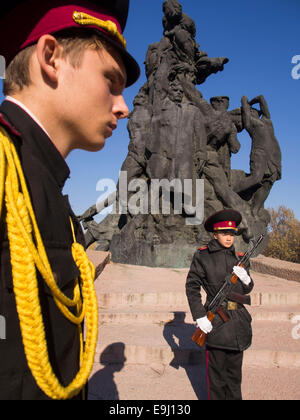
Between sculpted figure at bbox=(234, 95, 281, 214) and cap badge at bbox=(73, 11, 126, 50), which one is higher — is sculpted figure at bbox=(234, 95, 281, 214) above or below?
above

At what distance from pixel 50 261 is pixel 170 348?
3.53 metres

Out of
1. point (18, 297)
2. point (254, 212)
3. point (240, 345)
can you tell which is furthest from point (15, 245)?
point (254, 212)

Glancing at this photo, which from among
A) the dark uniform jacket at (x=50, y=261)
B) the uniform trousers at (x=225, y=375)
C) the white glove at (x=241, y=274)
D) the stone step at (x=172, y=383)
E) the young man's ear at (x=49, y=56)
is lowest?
the stone step at (x=172, y=383)

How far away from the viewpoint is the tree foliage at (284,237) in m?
28.6

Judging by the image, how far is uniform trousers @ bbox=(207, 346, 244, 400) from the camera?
9.05 feet

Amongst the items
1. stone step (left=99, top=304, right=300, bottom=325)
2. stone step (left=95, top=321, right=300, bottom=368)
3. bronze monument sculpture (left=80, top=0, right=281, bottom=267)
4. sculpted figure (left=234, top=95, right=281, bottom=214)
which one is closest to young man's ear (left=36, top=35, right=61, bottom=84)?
stone step (left=95, top=321, right=300, bottom=368)

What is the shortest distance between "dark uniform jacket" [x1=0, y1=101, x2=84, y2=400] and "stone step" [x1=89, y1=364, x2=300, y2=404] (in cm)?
260

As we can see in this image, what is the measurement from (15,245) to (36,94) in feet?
1.22

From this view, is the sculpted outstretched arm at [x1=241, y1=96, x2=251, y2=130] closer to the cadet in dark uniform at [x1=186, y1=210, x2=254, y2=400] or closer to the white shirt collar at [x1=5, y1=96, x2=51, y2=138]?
the cadet in dark uniform at [x1=186, y1=210, x2=254, y2=400]

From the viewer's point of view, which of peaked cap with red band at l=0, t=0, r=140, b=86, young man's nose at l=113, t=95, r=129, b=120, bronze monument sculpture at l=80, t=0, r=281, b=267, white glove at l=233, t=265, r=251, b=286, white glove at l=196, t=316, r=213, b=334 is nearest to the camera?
peaked cap with red band at l=0, t=0, r=140, b=86

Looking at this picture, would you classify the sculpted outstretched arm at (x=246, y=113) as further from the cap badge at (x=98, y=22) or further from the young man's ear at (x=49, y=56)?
the young man's ear at (x=49, y=56)

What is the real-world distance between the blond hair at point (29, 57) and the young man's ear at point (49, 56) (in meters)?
0.02

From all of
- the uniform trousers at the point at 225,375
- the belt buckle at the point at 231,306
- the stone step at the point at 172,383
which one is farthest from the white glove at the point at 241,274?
the stone step at the point at 172,383

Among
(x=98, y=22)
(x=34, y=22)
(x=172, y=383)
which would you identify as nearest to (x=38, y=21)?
(x=34, y=22)
